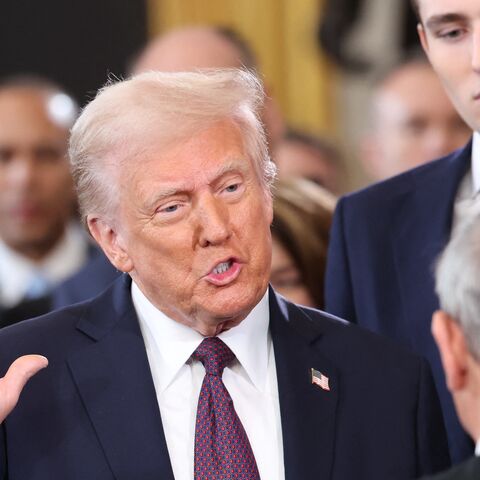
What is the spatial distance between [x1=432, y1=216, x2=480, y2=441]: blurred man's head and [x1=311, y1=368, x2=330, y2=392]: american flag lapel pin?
1.71ft

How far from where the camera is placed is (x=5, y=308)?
479 centimetres

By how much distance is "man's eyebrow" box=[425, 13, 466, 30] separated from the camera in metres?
3.20

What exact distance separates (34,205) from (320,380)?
277cm

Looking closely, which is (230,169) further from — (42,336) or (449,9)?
(449,9)

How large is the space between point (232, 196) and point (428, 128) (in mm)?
2926

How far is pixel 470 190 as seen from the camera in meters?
3.41

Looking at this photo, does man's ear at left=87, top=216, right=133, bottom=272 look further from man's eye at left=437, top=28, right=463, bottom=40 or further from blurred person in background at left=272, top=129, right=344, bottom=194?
blurred person in background at left=272, top=129, right=344, bottom=194

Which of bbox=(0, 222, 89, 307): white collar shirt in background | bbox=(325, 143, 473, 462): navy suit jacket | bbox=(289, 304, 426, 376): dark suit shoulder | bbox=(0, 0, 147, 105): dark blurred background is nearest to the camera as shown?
bbox=(289, 304, 426, 376): dark suit shoulder

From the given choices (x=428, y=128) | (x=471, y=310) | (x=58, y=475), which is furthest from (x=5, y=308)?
(x=471, y=310)

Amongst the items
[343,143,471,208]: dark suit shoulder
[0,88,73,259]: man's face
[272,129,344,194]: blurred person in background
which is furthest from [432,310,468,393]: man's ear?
[272,129,344,194]: blurred person in background

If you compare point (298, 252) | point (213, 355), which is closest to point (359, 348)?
point (213, 355)

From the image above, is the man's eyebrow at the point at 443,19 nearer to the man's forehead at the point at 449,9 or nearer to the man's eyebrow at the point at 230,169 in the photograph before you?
the man's forehead at the point at 449,9

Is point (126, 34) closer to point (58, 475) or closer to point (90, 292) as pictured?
point (90, 292)

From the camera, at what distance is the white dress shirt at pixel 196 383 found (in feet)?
8.89
